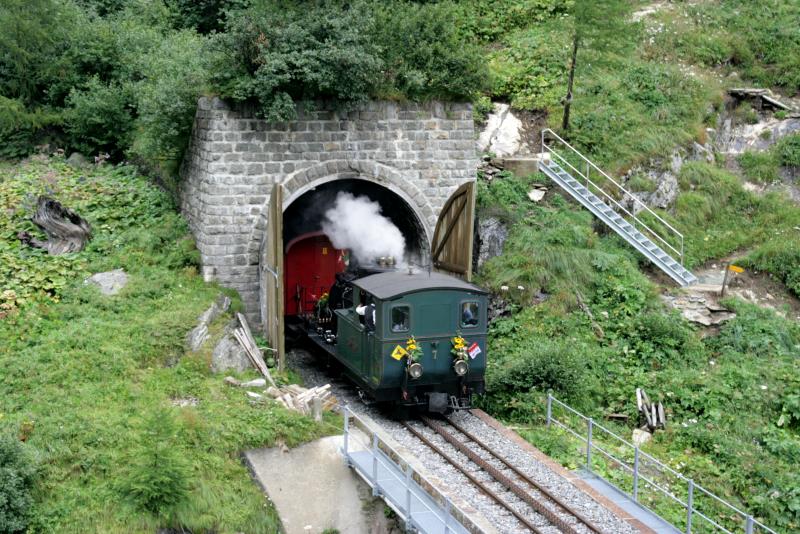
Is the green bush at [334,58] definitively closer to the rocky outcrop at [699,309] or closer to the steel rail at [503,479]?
the rocky outcrop at [699,309]

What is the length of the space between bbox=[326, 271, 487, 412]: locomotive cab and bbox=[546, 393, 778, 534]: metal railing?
178 cm

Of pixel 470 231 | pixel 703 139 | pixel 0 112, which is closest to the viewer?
pixel 470 231

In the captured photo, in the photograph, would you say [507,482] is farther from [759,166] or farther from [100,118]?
[759,166]

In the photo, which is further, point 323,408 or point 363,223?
point 363,223

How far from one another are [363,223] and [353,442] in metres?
6.48

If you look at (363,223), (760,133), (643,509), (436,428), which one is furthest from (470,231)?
(760,133)

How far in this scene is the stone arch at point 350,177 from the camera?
18.4 metres

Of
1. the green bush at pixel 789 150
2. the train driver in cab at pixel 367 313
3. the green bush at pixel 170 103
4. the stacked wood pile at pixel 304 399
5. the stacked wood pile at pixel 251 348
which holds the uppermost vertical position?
the green bush at pixel 170 103

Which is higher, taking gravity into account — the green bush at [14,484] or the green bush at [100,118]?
the green bush at [100,118]

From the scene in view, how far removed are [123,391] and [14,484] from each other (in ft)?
9.46

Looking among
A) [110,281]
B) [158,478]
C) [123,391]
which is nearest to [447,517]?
[158,478]

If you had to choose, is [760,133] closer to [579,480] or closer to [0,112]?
[579,480]

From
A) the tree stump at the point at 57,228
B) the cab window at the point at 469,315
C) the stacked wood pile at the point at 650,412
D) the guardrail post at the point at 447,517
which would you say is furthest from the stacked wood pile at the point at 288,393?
the stacked wood pile at the point at 650,412

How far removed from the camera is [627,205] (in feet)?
74.3
